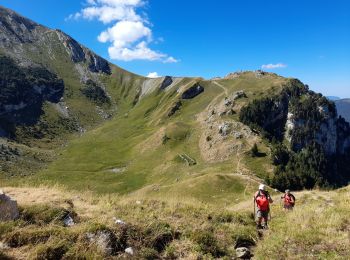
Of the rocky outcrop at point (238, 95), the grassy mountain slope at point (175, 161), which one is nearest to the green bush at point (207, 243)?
the grassy mountain slope at point (175, 161)

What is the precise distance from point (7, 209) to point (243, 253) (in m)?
9.25

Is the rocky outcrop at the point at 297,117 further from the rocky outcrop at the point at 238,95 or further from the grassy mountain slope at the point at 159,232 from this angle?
the grassy mountain slope at the point at 159,232

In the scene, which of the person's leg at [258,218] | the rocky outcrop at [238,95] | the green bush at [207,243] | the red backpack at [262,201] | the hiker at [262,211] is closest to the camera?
the green bush at [207,243]

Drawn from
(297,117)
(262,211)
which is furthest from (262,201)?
(297,117)

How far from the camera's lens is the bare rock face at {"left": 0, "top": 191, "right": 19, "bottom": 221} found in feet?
46.1

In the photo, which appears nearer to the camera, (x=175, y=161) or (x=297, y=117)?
(x=175, y=161)

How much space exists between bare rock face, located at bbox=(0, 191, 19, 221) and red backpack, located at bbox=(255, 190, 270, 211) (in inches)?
484

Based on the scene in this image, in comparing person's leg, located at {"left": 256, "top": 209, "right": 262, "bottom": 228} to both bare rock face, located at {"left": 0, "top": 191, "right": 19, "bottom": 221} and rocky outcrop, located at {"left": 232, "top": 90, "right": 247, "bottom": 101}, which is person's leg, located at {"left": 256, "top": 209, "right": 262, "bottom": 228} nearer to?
bare rock face, located at {"left": 0, "top": 191, "right": 19, "bottom": 221}

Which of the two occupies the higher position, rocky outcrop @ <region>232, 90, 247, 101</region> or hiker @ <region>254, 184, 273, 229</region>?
rocky outcrop @ <region>232, 90, 247, 101</region>

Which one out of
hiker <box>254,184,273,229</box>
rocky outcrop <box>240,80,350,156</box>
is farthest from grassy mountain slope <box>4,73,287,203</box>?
hiker <box>254,184,273,229</box>

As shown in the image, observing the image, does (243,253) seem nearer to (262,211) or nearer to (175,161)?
(262,211)

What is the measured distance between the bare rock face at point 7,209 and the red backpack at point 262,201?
1230cm

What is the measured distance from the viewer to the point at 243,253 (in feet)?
46.7

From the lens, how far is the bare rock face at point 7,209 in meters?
14.0
